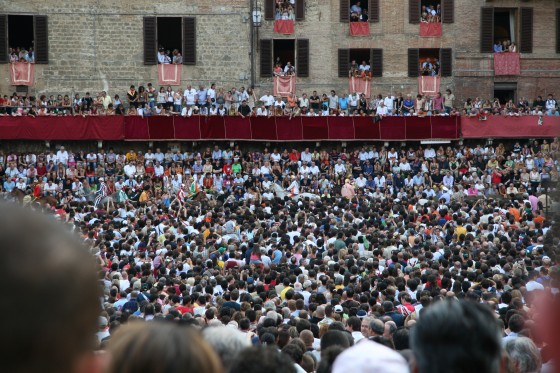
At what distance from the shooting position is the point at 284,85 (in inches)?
1711

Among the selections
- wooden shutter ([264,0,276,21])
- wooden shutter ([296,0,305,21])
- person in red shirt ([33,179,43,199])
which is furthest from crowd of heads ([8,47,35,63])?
wooden shutter ([296,0,305,21])

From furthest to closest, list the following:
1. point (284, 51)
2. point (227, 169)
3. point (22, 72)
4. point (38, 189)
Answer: point (284, 51) → point (22, 72) → point (227, 169) → point (38, 189)

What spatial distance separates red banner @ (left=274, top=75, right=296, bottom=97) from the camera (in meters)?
43.3

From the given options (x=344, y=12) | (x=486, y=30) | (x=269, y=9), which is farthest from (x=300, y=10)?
(x=486, y=30)

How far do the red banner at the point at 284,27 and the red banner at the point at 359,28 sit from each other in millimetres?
2912

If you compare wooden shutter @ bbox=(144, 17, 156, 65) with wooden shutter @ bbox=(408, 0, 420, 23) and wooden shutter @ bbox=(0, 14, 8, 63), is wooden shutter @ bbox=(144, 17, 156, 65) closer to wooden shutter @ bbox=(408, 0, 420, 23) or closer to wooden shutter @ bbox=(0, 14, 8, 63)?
wooden shutter @ bbox=(0, 14, 8, 63)

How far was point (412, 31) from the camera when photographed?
4488cm

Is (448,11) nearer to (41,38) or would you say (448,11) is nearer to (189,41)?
(189,41)

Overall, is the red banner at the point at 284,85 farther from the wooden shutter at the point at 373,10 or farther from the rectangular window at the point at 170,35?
the rectangular window at the point at 170,35

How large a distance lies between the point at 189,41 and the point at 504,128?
15.0 meters

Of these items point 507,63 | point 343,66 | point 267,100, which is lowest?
point 267,100

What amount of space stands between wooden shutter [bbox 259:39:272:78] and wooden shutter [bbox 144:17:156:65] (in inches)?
196

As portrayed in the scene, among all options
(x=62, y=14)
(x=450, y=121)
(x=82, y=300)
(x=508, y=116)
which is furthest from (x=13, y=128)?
(x=82, y=300)

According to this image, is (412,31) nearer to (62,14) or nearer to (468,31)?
(468,31)
